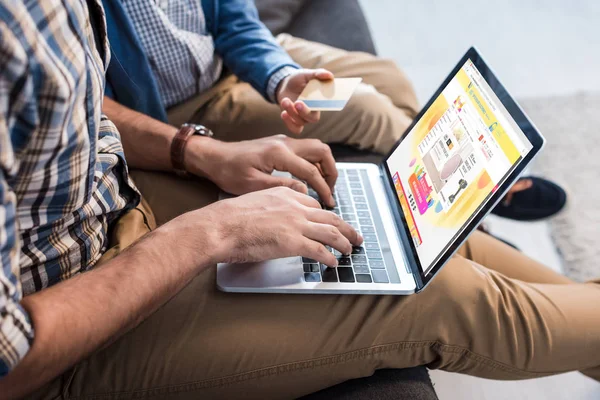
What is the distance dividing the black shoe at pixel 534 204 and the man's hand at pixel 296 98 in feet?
2.71

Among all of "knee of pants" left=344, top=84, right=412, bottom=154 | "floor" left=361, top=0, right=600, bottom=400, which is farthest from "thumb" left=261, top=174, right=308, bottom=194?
"floor" left=361, top=0, right=600, bottom=400

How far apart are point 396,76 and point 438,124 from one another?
517 mm

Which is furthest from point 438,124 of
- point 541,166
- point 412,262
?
point 541,166

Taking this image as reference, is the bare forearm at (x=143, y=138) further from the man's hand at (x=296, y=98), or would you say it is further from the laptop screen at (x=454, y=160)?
the laptop screen at (x=454, y=160)

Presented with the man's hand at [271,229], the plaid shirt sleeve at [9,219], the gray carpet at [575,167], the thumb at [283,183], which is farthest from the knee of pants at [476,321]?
the gray carpet at [575,167]

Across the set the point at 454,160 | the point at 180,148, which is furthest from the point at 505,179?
the point at 180,148

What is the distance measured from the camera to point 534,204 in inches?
65.2

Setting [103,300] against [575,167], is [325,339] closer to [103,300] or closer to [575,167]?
[103,300]

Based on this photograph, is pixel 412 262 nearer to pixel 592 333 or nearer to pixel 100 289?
pixel 592 333

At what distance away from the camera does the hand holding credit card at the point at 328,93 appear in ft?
3.24

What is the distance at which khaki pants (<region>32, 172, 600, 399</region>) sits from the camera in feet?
2.45

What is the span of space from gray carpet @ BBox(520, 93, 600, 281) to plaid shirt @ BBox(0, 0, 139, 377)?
133 cm

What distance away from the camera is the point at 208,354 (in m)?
0.75

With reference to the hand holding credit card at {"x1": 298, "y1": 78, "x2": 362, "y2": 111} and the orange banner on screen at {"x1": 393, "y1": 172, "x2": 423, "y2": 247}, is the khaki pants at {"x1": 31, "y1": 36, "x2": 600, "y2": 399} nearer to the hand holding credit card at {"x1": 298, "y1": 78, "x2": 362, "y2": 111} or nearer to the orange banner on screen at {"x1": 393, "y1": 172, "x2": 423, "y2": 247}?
the orange banner on screen at {"x1": 393, "y1": 172, "x2": 423, "y2": 247}
